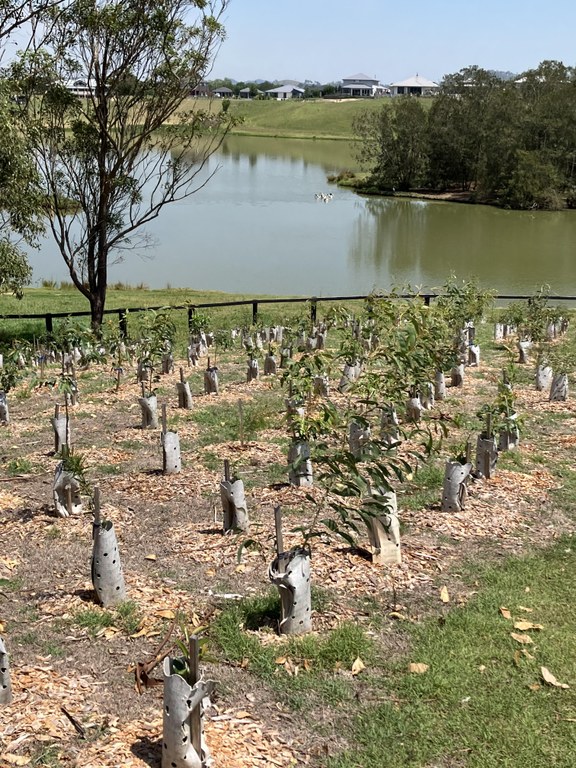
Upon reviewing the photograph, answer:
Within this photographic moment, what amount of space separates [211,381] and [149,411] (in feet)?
5.41

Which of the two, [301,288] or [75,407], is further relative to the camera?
[301,288]

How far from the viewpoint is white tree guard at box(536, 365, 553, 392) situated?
9.99m

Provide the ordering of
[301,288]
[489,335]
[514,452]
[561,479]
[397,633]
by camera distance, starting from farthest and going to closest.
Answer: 1. [301,288]
2. [489,335]
3. [514,452]
4. [561,479]
5. [397,633]

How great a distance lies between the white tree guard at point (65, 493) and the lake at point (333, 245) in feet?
35.2

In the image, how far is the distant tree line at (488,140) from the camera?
175 ft

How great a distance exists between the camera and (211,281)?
2641 centimetres

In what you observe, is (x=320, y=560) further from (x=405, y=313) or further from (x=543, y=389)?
(x=543, y=389)

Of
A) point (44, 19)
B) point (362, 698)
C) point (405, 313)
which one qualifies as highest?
point (44, 19)

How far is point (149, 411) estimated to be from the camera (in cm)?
845

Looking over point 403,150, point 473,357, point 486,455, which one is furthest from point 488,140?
point 486,455

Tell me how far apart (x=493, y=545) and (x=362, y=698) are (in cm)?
214

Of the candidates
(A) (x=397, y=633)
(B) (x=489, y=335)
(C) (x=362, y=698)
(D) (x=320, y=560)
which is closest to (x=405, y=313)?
(D) (x=320, y=560)

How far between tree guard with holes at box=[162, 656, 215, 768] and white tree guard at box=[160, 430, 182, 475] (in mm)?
3710

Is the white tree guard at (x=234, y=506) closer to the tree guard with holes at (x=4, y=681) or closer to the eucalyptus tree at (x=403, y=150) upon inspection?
the tree guard with holes at (x=4, y=681)
